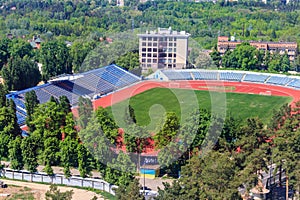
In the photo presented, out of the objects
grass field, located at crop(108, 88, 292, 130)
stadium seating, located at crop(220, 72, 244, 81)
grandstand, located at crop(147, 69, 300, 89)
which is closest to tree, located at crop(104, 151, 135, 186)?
grass field, located at crop(108, 88, 292, 130)

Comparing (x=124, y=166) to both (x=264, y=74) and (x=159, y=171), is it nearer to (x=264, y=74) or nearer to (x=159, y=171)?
(x=159, y=171)

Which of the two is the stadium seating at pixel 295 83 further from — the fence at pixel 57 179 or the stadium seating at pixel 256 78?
the fence at pixel 57 179

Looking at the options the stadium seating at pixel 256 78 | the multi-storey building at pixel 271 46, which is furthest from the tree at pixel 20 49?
the stadium seating at pixel 256 78

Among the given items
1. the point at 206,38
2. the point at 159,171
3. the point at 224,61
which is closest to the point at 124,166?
the point at 159,171

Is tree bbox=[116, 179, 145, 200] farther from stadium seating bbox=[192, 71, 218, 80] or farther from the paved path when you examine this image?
stadium seating bbox=[192, 71, 218, 80]

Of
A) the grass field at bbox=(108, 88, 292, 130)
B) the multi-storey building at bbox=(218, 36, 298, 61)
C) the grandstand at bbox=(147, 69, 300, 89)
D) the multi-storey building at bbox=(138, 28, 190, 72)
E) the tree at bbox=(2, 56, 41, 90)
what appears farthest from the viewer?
the multi-storey building at bbox=(218, 36, 298, 61)

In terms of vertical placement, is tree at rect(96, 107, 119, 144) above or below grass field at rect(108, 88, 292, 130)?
above
